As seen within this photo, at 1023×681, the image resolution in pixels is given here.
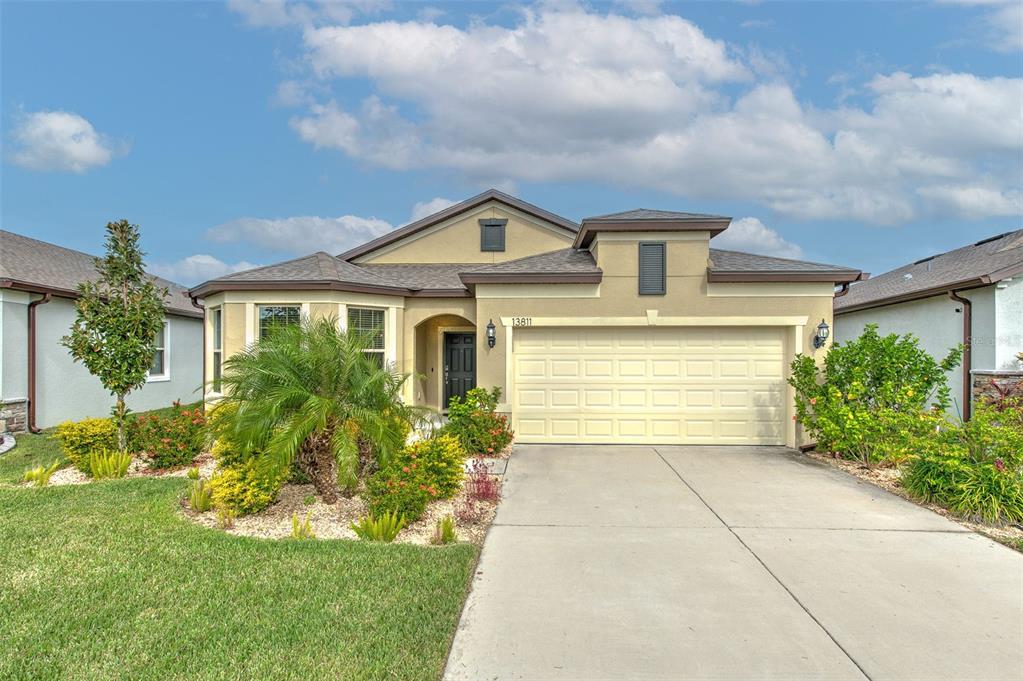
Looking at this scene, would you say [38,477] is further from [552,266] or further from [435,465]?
[552,266]

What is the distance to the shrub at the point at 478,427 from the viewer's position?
8.49 m

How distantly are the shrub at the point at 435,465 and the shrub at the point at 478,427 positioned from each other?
2126mm

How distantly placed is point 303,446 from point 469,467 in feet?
8.54

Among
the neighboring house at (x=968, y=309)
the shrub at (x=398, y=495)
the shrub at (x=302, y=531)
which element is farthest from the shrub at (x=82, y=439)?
the neighboring house at (x=968, y=309)

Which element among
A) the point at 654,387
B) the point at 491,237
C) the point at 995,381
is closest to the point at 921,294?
the point at 995,381

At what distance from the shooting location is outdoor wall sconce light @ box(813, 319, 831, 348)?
9.06m

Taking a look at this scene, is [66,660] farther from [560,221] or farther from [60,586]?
[560,221]

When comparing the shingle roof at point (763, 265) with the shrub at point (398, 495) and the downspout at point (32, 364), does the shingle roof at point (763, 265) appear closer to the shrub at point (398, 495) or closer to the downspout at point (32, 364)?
the shrub at point (398, 495)

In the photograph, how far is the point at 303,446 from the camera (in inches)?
229

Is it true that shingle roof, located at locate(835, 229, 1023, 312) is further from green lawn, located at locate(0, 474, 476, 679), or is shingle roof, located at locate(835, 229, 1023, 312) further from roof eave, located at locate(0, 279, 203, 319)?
roof eave, located at locate(0, 279, 203, 319)

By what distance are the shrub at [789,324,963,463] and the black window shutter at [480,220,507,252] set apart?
8330 mm

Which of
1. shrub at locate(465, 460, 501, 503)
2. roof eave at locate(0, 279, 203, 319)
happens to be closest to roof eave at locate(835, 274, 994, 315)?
shrub at locate(465, 460, 501, 503)

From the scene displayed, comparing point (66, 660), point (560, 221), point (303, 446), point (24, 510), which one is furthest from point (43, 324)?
point (560, 221)

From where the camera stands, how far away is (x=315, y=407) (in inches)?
211
